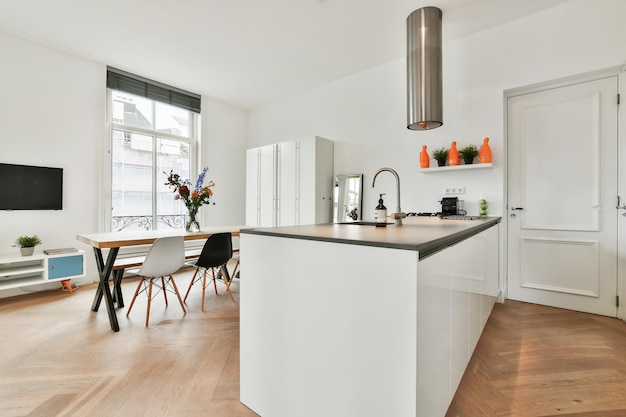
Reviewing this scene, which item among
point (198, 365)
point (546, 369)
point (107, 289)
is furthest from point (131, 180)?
point (546, 369)

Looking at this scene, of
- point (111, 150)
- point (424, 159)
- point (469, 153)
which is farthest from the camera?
point (111, 150)

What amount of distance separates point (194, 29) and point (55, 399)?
3.36 metres

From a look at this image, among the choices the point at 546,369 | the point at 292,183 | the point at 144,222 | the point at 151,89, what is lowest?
the point at 546,369

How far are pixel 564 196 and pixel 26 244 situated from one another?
18.4ft

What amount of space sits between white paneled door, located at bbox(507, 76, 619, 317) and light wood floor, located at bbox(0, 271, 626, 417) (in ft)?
0.95

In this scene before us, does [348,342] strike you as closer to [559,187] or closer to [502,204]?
[502,204]

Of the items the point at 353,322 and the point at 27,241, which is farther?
the point at 27,241

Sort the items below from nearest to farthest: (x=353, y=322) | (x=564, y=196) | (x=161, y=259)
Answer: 1. (x=353, y=322)
2. (x=161, y=259)
3. (x=564, y=196)

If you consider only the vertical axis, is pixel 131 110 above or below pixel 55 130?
above

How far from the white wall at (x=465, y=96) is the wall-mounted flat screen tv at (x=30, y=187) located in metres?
3.44

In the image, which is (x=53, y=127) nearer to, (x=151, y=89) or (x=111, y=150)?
(x=111, y=150)

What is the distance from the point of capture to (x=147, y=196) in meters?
4.45

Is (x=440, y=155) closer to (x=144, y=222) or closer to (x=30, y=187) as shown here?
(x=144, y=222)

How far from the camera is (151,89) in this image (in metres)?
4.38
